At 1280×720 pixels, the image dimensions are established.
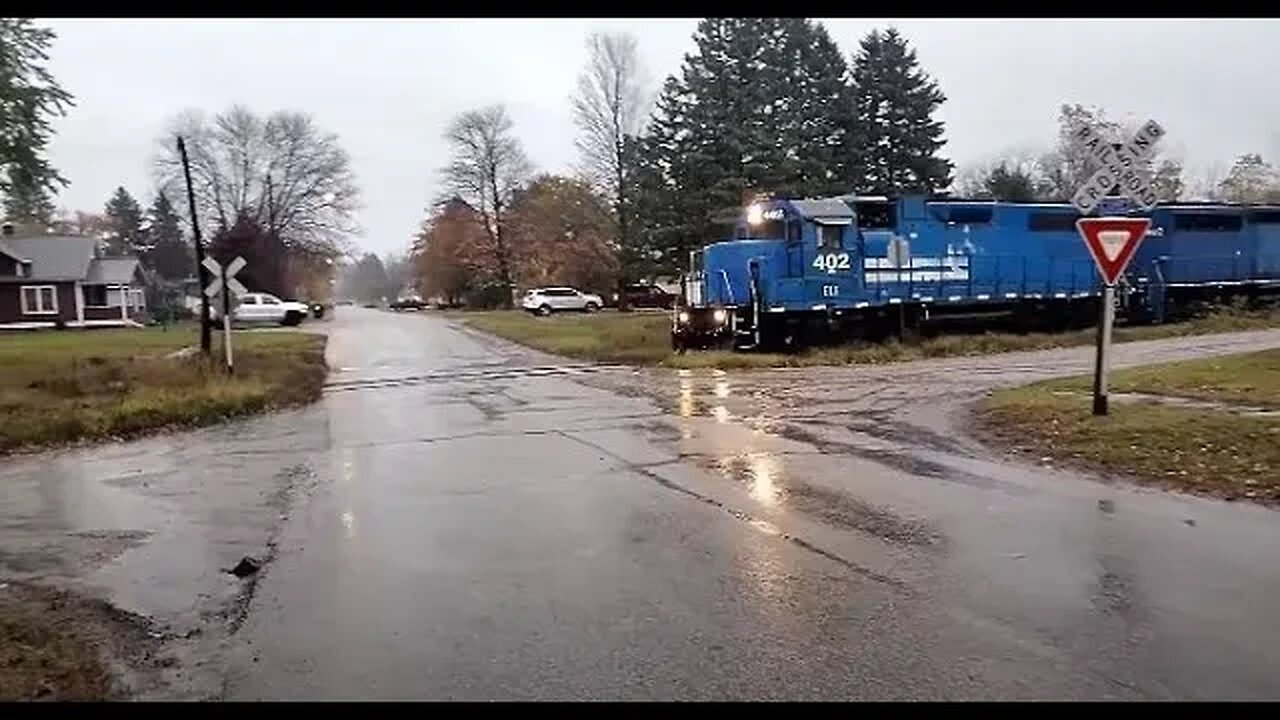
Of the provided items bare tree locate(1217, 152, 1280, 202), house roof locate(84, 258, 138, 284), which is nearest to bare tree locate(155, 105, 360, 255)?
house roof locate(84, 258, 138, 284)

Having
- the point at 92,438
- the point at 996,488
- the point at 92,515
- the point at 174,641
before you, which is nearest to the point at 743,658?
the point at 174,641

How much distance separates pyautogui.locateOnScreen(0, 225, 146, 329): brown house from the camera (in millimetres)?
60531

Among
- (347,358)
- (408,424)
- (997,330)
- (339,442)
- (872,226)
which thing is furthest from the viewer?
(347,358)

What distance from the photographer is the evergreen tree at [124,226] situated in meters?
112

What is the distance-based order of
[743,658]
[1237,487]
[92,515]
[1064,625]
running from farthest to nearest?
[92,515] < [1237,487] < [1064,625] < [743,658]

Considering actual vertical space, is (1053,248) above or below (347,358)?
above

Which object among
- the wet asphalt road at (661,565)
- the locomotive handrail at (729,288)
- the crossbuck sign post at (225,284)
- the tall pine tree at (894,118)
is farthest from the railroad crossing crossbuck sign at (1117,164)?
the tall pine tree at (894,118)

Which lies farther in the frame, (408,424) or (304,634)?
(408,424)

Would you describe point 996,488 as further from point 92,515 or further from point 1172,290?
point 1172,290

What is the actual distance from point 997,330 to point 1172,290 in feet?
25.1

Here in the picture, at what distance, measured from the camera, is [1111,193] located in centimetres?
1288

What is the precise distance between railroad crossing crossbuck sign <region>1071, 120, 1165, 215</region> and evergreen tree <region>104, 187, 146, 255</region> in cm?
11293

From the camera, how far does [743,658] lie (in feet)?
16.8

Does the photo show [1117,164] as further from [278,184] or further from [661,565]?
[278,184]
